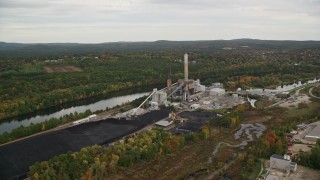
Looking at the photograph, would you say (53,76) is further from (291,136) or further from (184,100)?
(291,136)

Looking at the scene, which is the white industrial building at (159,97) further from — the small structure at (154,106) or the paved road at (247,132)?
the paved road at (247,132)

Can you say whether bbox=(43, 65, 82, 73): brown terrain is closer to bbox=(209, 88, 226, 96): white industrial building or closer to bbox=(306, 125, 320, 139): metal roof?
bbox=(209, 88, 226, 96): white industrial building

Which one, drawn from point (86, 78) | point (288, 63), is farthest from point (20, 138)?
point (288, 63)

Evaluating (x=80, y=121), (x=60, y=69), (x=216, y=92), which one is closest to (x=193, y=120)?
(x=80, y=121)

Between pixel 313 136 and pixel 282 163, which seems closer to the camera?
pixel 282 163

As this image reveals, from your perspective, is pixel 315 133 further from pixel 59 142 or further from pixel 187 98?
pixel 59 142

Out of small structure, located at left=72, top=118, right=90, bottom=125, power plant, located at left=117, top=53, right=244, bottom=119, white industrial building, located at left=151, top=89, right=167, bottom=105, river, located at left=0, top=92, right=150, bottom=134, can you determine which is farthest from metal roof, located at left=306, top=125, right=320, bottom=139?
river, located at left=0, top=92, right=150, bottom=134
